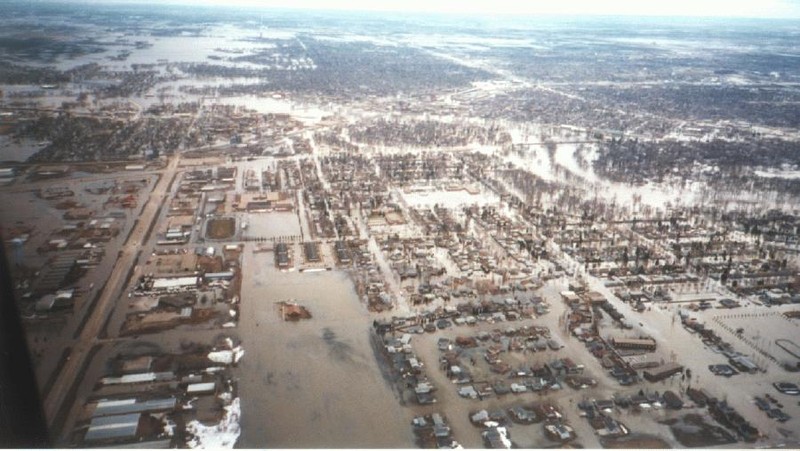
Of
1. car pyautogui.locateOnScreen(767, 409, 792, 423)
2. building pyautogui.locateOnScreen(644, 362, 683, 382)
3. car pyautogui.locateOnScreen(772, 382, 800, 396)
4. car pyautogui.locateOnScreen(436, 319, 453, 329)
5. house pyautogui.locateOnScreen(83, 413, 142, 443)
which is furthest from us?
car pyautogui.locateOnScreen(436, 319, 453, 329)

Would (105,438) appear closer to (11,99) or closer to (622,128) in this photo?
(11,99)

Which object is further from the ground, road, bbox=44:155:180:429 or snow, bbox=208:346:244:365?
road, bbox=44:155:180:429

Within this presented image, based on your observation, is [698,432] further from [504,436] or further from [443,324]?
[443,324]

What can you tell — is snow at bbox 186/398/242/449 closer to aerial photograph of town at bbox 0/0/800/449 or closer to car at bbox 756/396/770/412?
aerial photograph of town at bbox 0/0/800/449

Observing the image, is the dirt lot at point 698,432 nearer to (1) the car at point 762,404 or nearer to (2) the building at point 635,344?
(1) the car at point 762,404

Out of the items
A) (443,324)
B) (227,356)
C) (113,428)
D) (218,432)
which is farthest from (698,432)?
(113,428)

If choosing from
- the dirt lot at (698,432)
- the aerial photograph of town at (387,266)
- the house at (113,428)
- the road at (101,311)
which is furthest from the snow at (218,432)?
the dirt lot at (698,432)

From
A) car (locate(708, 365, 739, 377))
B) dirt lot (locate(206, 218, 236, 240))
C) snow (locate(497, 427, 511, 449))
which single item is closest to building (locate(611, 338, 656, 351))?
car (locate(708, 365, 739, 377))
